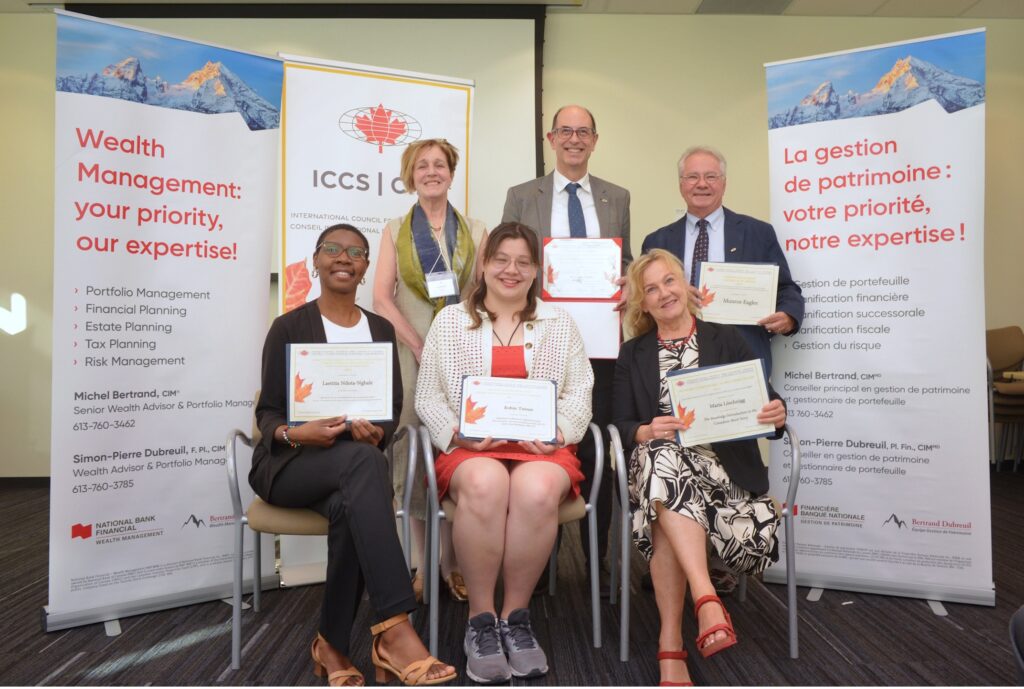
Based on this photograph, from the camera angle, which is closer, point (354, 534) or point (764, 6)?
point (354, 534)

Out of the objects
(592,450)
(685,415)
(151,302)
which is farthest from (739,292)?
(151,302)

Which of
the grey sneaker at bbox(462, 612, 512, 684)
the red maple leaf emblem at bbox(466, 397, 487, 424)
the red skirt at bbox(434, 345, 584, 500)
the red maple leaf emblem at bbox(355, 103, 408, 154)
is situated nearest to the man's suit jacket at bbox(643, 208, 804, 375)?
the red skirt at bbox(434, 345, 584, 500)

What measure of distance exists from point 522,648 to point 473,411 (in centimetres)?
79

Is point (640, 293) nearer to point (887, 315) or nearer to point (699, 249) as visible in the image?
point (699, 249)

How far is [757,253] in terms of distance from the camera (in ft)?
10.3

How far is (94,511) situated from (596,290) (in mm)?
2172

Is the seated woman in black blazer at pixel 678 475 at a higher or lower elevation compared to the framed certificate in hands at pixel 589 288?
lower

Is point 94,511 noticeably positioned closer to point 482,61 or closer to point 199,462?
point 199,462

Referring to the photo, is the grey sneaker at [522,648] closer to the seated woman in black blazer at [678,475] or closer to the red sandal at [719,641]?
the seated woman in black blazer at [678,475]

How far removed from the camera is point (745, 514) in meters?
2.37

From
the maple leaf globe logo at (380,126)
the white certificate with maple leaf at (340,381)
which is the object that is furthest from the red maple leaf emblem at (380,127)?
the white certificate with maple leaf at (340,381)

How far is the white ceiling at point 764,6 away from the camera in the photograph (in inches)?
212

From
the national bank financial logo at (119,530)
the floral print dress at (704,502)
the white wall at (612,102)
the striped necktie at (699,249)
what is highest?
the white wall at (612,102)

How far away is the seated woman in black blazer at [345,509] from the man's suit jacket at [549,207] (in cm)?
121
